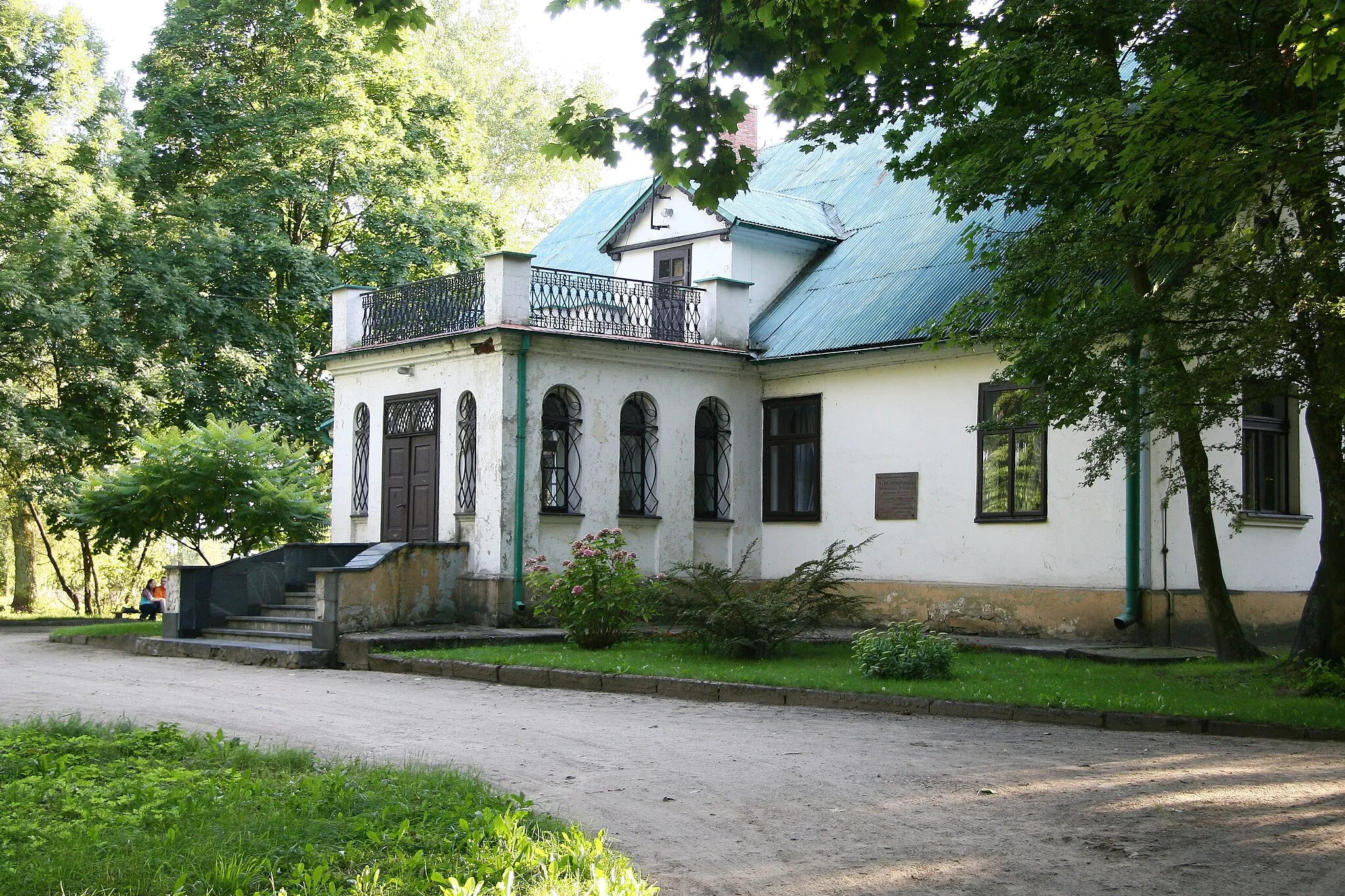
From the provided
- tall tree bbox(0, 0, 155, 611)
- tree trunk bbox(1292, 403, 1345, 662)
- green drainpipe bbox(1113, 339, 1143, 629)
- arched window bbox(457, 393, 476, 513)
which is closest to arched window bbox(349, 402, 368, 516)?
arched window bbox(457, 393, 476, 513)

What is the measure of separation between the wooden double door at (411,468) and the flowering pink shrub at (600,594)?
4.86 m

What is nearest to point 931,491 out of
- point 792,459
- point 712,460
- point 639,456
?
point 792,459

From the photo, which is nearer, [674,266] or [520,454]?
[520,454]

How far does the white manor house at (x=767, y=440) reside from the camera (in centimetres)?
1819

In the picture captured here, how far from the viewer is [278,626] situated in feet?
64.0

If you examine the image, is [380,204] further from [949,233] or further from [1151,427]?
[1151,427]

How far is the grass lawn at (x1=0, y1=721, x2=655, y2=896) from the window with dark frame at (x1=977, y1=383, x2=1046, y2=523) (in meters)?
12.4

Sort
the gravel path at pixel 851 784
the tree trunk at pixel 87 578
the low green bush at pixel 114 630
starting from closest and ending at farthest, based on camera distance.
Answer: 1. the gravel path at pixel 851 784
2. the low green bush at pixel 114 630
3. the tree trunk at pixel 87 578

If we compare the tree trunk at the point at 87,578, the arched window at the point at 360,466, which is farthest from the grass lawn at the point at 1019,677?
the tree trunk at the point at 87,578

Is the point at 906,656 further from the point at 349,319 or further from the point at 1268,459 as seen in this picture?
the point at 349,319

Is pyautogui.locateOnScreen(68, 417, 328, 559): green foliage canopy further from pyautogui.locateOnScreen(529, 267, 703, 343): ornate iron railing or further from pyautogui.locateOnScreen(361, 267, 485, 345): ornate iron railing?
pyautogui.locateOnScreen(529, 267, 703, 343): ornate iron railing

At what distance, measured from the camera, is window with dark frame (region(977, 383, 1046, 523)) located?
61.0 ft

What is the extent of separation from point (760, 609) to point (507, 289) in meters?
7.23

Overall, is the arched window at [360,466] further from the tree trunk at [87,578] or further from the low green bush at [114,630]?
the tree trunk at [87,578]
